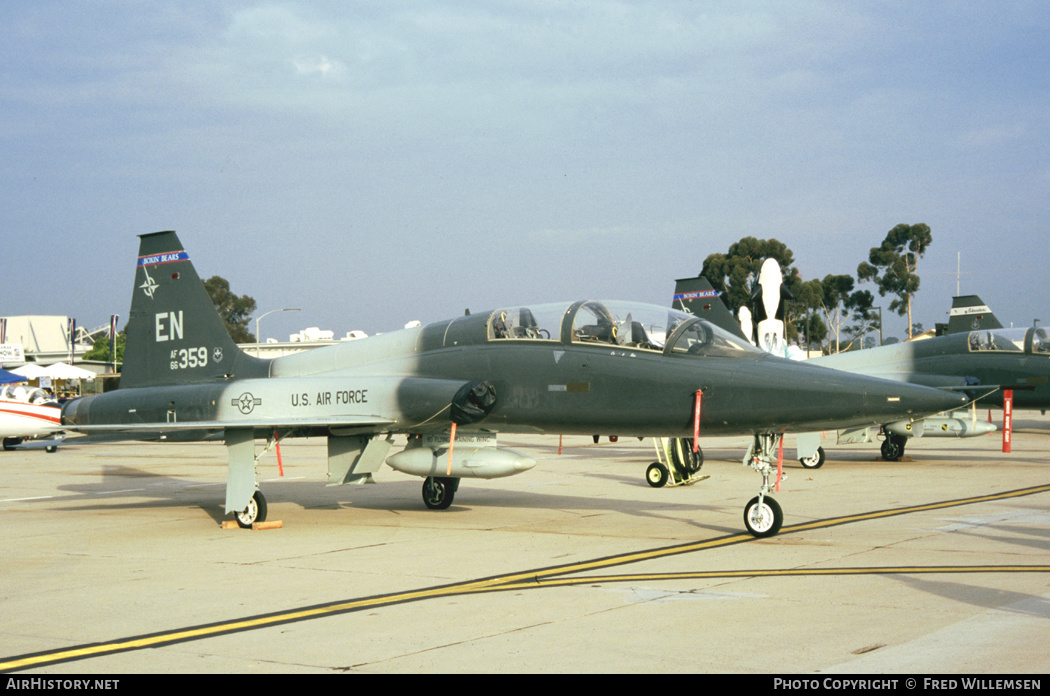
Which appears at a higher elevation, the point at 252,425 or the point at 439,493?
the point at 252,425

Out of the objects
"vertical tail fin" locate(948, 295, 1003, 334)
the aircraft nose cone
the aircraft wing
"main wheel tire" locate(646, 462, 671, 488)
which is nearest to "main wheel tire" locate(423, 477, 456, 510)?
the aircraft wing

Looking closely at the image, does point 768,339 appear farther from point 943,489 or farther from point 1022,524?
point 1022,524

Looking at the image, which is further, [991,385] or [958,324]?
[958,324]

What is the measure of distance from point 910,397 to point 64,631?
8292 mm

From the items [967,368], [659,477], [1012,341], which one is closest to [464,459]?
[659,477]

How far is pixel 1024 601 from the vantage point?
7.14 m

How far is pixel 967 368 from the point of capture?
2247 centimetres

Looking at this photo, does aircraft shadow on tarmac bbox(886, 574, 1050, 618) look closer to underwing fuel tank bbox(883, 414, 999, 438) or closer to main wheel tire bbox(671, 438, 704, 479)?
main wheel tire bbox(671, 438, 704, 479)

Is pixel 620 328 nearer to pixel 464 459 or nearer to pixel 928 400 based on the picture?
pixel 464 459

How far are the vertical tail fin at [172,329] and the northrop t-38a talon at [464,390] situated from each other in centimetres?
2

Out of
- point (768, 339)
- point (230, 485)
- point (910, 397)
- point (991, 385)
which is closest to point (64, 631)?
point (230, 485)

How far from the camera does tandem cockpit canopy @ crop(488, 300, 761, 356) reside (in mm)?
11156

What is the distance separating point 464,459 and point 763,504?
4.04 metres

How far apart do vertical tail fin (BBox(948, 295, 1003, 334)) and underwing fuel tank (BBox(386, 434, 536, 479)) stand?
86.7 feet
